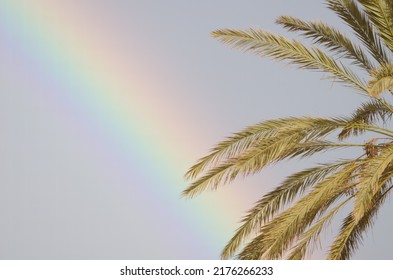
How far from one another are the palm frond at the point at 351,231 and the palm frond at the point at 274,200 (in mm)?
864

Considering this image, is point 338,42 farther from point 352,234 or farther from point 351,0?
point 352,234

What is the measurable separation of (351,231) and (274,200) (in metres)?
1.36

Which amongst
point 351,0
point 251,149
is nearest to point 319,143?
point 251,149

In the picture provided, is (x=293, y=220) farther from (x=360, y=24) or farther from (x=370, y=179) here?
(x=360, y=24)

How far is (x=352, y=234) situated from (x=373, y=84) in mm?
3417

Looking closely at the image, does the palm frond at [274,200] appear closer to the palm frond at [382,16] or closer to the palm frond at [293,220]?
the palm frond at [293,220]

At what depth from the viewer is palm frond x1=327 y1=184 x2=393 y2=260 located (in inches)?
553

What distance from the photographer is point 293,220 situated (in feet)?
44.5

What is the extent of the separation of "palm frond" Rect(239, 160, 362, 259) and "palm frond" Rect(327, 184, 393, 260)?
573 millimetres

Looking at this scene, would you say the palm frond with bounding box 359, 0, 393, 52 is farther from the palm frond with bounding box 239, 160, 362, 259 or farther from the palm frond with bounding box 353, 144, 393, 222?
the palm frond with bounding box 239, 160, 362, 259

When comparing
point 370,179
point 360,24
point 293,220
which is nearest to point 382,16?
point 360,24

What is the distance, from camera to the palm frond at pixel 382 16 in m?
13.7
